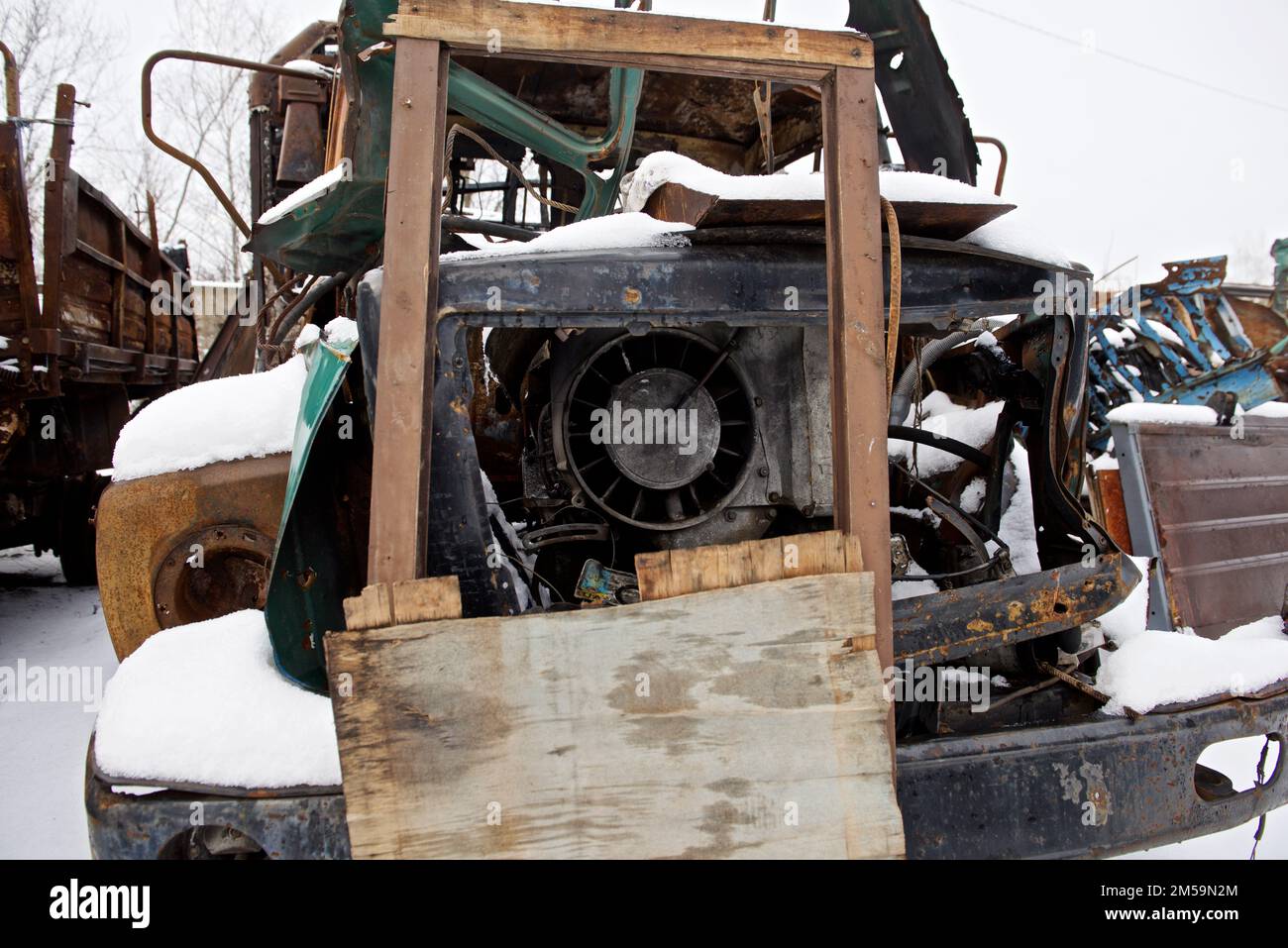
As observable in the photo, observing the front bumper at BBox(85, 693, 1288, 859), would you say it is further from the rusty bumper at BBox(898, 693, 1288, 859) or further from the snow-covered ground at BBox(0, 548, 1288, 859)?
the snow-covered ground at BBox(0, 548, 1288, 859)

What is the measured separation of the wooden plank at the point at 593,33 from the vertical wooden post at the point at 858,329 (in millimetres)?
164

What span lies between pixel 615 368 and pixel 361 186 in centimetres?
131

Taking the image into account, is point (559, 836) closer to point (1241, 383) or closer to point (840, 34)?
point (840, 34)

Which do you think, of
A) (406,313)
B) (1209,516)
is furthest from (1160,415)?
(406,313)

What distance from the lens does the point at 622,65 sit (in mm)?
1778

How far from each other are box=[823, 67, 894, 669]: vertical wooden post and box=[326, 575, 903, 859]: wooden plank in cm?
14

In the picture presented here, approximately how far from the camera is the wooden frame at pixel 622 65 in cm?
170

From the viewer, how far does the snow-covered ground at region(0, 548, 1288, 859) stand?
298 cm

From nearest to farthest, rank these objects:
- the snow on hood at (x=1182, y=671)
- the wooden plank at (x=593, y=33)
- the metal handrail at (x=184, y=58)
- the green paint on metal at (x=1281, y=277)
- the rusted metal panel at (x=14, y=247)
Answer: the wooden plank at (x=593, y=33) → the snow on hood at (x=1182, y=671) → the metal handrail at (x=184, y=58) → the rusted metal panel at (x=14, y=247) → the green paint on metal at (x=1281, y=277)

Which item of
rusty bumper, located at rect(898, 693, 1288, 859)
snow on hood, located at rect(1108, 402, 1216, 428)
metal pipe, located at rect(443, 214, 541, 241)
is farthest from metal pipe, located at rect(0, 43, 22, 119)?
snow on hood, located at rect(1108, 402, 1216, 428)

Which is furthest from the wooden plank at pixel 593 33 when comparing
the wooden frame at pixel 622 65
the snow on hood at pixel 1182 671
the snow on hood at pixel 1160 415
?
the snow on hood at pixel 1160 415

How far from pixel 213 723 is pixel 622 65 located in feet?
5.63

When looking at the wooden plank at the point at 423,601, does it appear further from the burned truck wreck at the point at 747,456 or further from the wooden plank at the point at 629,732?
the burned truck wreck at the point at 747,456

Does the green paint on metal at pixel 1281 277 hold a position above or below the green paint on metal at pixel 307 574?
above
